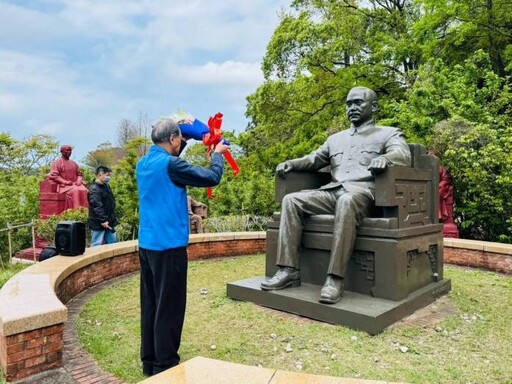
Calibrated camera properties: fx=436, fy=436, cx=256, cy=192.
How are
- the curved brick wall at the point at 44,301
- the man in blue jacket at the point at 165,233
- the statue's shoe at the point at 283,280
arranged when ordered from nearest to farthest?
the curved brick wall at the point at 44,301
the man in blue jacket at the point at 165,233
the statue's shoe at the point at 283,280

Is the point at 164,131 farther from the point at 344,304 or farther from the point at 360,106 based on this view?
the point at 360,106

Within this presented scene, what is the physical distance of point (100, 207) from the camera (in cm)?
645

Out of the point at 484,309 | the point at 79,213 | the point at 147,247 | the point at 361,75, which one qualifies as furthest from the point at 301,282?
the point at 361,75

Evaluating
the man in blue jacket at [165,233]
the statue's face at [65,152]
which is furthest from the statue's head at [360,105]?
the statue's face at [65,152]

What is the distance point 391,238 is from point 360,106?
4.94ft

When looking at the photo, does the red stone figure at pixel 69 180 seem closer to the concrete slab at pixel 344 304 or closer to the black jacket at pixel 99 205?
the black jacket at pixel 99 205

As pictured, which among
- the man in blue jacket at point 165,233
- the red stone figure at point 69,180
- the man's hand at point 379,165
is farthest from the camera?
the red stone figure at point 69,180

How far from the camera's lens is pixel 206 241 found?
6953 millimetres

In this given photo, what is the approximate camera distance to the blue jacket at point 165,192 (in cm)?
264

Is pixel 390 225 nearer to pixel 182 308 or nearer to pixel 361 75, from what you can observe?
pixel 182 308

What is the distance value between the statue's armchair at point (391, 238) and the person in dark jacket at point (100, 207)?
3.00 meters

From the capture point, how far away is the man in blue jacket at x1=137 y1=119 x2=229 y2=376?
2.66m

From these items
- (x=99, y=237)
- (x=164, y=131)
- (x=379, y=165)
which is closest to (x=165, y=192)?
(x=164, y=131)

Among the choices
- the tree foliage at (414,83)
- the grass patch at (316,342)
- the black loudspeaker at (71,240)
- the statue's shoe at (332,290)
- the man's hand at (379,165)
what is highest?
the tree foliage at (414,83)
